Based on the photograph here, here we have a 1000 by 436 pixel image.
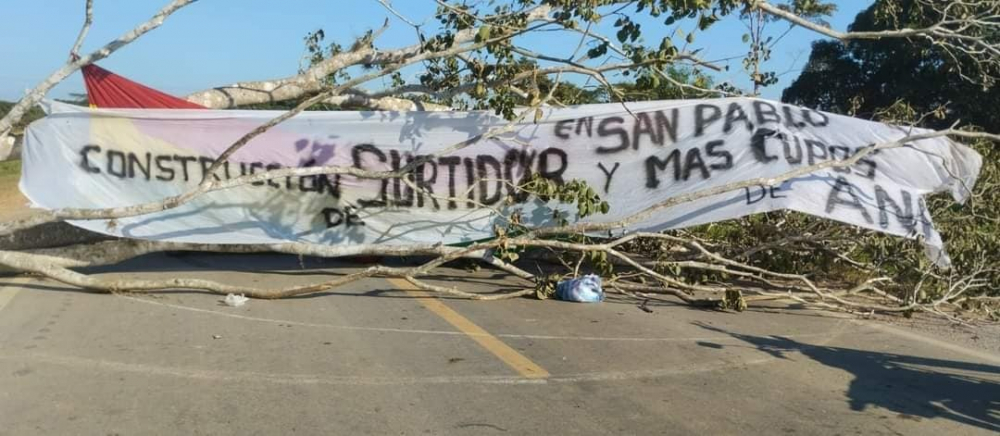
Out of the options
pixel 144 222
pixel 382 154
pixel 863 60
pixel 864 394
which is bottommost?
pixel 864 394

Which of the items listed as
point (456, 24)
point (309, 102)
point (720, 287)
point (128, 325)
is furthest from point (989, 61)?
point (128, 325)

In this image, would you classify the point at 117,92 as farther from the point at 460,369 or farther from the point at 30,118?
the point at 460,369

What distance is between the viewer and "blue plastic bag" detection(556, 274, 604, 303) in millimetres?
8133

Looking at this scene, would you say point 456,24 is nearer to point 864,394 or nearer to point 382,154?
point 382,154

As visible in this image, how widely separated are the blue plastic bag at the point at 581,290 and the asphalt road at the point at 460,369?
22 centimetres

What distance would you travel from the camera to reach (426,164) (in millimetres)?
8875

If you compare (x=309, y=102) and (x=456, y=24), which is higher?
(x=456, y=24)

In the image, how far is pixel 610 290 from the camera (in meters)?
8.73

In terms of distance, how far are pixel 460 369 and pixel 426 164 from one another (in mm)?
3582

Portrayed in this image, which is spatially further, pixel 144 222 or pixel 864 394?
pixel 144 222

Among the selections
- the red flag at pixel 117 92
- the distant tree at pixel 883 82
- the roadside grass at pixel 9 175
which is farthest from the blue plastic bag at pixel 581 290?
the roadside grass at pixel 9 175

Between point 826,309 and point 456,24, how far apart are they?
15.5ft

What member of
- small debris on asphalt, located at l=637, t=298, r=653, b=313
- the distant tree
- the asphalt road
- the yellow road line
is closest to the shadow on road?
the asphalt road

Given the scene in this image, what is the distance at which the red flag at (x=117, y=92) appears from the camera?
8.52m
